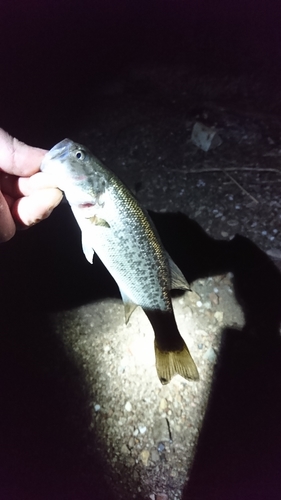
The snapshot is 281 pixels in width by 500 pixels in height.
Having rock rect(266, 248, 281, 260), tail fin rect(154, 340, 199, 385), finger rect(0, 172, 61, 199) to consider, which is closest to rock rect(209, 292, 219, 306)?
rock rect(266, 248, 281, 260)

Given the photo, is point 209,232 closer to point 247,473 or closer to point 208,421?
point 208,421

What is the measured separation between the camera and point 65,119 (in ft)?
14.8

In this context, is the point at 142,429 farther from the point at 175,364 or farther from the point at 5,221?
the point at 5,221

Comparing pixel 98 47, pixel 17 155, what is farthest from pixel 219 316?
pixel 98 47

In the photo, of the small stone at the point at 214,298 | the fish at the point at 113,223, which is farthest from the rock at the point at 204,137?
the fish at the point at 113,223

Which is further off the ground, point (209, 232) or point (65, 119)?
point (65, 119)

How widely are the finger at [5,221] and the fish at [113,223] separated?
0.93 ft

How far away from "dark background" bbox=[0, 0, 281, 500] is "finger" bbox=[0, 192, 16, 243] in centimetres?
99

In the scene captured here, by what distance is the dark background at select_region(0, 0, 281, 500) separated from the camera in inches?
79.6

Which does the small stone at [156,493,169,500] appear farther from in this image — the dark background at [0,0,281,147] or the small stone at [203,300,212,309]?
the dark background at [0,0,281,147]

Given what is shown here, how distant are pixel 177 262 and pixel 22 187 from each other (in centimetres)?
159

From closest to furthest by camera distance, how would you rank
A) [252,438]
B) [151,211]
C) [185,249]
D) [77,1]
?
1. [252,438]
2. [185,249]
3. [151,211]
4. [77,1]

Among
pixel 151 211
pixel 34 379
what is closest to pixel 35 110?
pixel 151 211

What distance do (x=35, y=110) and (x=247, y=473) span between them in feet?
16.6
